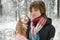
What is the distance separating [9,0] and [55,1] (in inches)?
34.1

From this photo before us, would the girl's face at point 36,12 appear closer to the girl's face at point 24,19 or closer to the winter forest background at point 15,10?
the girl's face at point 24,19

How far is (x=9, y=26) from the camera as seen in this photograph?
3.70 meters

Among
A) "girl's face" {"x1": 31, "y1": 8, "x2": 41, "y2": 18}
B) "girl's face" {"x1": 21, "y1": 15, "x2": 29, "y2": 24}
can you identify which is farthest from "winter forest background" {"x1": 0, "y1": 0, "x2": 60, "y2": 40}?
"girl's face" {"x1": 31, "y1": 8, "x2": 41, "y2": 18}

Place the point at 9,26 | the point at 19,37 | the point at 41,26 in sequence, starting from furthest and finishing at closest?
the point at 9,26
the point at 19,37
the point at 41,26

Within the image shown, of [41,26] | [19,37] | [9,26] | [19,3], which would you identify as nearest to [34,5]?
[41,26]

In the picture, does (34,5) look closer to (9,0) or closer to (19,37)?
(19,37)

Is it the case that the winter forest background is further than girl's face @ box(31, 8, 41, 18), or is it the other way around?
the winter forest background

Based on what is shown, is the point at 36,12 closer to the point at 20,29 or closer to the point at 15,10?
the point at 20,29

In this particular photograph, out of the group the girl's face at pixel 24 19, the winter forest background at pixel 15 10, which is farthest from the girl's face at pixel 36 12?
the winter forest background at pixel 15 10

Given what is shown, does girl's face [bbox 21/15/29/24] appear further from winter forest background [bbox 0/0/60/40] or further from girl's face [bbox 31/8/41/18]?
winter forest background [bbox 0/0/60/40]

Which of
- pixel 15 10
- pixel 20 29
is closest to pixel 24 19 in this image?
pixel 20 29

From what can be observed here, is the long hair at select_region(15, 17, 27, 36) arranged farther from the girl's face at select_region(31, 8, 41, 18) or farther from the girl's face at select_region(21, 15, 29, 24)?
the girl's face at select_region(31, 8, 41, 18)

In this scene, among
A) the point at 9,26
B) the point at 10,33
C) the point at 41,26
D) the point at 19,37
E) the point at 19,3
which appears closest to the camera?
the point at 41,26

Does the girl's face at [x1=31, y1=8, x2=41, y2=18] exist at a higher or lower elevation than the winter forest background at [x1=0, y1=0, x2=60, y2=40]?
higher
